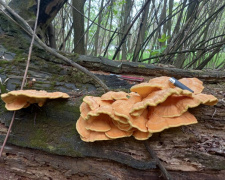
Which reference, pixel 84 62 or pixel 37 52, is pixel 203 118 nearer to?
pixel 84 62

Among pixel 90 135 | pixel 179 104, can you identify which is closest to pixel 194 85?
pixel 179 104

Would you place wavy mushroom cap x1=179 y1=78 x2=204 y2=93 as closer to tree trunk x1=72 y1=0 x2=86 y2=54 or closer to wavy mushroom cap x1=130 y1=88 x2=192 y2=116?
wavy mushroom cap x1=130 y1=88 x2=192 y2=116

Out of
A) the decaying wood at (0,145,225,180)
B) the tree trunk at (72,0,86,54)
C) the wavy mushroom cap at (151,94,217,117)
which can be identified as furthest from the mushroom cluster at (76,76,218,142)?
the tree trunk at (72,0,86,54)

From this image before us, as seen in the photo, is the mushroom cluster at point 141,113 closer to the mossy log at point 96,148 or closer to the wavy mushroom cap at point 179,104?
the wavy mushroom cap at point 179,104

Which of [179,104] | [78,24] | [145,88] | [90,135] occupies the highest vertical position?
[78,24]

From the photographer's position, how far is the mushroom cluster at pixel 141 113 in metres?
1.64

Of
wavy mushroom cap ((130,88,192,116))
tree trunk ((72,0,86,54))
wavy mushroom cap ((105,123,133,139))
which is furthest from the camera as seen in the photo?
tree trunk ((72,0,86,54))

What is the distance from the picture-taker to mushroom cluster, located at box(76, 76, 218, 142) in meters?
1.64

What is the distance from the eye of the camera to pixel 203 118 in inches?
80.4

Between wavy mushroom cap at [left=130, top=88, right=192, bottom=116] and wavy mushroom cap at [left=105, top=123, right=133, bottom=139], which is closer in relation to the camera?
wavy mushroom cap at [left=130, top=88, right=192, bottom=116]

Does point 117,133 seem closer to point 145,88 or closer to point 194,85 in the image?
point 145,88

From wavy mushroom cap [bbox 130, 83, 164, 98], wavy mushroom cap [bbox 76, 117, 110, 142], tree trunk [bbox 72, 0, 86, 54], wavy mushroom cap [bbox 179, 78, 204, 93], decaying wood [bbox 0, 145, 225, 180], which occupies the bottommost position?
decaying wood [bbox 0, 145, 225, 180]

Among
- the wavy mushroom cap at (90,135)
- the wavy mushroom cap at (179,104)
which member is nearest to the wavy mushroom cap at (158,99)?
the wavy mushroom cap at (179,104)

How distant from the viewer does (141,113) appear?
181 cm
